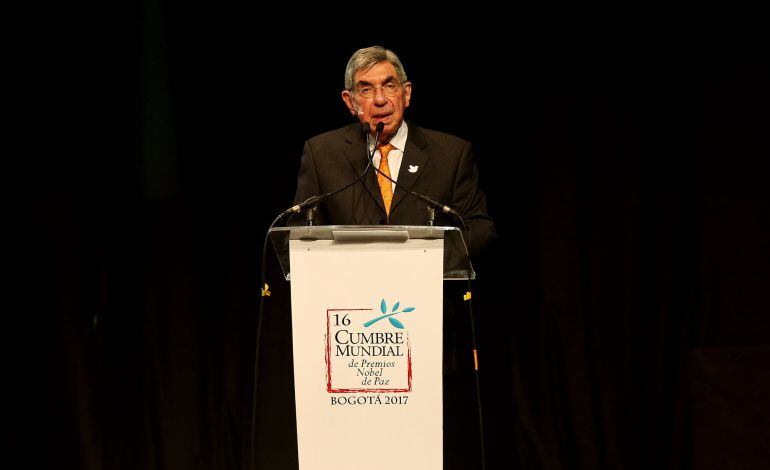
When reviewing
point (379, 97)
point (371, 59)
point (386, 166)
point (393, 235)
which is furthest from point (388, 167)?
point (393, 235)

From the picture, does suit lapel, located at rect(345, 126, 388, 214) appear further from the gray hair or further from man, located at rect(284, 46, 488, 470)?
the gray hair

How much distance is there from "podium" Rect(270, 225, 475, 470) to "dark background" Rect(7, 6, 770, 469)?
1252 mm

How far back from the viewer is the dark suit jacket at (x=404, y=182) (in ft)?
8.33

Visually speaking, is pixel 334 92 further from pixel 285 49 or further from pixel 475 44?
pixel 475 44

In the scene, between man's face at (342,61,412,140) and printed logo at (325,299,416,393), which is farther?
man's face at (342,61,412,140)

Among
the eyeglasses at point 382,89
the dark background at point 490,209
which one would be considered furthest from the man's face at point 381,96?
the dark background at point 490,209

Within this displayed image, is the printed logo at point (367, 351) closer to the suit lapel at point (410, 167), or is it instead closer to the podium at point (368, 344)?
the podium at point (368, 344)

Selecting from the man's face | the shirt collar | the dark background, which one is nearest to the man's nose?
the man's face

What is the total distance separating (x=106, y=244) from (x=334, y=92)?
1.08 m

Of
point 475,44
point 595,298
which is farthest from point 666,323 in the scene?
point 475,44

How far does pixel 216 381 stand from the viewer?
10.7ft

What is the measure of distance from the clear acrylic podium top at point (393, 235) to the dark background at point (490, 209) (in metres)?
1.14

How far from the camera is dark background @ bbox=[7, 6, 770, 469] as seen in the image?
3.10 metres

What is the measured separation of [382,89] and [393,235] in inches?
28.8
